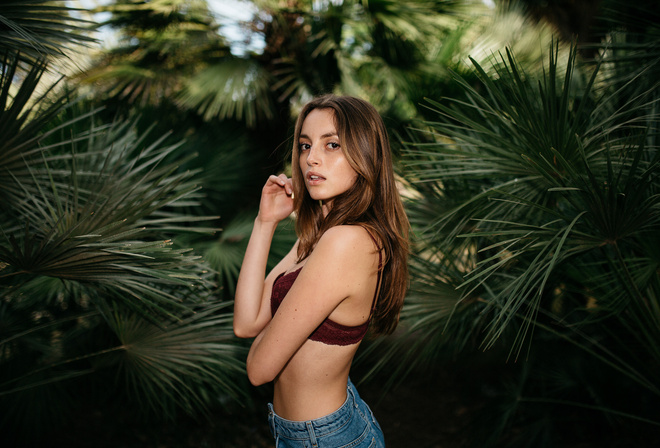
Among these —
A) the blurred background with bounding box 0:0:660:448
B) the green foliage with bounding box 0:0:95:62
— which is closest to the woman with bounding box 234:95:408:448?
the blurred background with bounding box 0:0:660:448

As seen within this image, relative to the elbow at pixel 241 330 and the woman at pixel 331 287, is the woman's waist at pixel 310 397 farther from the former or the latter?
the elbow at pixel 241 330

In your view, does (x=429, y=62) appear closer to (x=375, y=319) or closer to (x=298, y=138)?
(x=298, y=138)

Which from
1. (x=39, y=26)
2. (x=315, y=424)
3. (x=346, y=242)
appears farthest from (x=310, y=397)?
(x=39, y=26)

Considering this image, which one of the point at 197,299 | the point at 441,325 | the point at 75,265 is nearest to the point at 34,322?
the point at 197,299

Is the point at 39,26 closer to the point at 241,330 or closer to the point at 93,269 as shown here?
the point at 93,269

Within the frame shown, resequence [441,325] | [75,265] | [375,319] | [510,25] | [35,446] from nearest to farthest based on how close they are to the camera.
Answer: [75,265] → [375,319] → [441,325] → [35,446] → [510,25]

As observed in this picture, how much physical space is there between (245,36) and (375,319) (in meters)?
3.00

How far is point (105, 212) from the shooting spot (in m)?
1.34

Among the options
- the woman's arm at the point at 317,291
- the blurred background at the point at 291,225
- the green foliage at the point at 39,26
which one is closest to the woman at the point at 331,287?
the woman's arm at the point at 317,291

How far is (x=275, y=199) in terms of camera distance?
148 cm

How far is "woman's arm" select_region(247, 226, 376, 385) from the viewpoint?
1.08 meters

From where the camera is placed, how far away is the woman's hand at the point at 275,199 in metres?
1.44

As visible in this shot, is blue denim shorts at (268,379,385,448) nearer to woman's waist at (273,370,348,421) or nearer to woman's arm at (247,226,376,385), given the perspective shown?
woman's waist at (273,370,348,421)

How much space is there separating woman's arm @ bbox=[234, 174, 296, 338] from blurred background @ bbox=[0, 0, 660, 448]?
16 cm
